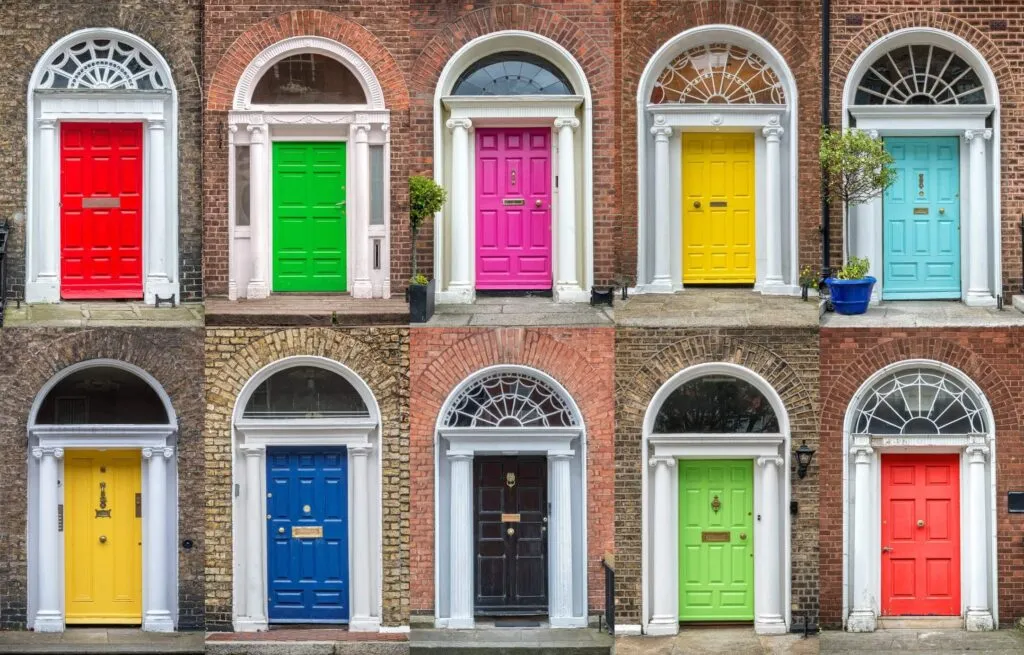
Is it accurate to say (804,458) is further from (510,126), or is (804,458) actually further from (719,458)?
(510,126)

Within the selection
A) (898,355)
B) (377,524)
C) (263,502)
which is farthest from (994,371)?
(263,502)

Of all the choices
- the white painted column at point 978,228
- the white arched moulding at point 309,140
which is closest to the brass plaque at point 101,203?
the white arched moulding at point 309,140

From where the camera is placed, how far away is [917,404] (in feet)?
54.0

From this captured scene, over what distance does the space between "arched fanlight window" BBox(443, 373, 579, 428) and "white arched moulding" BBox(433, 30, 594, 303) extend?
1.41 meters

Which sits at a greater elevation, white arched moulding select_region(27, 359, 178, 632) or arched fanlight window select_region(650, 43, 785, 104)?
arched fanlight window select_region(650, 43, 785, 104)

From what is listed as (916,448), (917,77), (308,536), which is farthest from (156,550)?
(917,77)

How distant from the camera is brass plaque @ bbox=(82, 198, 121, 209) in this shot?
1719cm

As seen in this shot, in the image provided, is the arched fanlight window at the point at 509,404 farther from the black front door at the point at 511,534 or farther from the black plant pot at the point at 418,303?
the black plant pot at the point at 418,303

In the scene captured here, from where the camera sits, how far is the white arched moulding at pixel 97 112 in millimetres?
16891

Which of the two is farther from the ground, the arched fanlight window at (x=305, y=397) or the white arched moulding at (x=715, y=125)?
the white arched moulding at (x=715, y=125)

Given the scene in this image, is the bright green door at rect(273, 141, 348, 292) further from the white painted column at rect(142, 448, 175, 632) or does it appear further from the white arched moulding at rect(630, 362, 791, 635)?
the white arched moulding at rect(630, 362, 791, 635)

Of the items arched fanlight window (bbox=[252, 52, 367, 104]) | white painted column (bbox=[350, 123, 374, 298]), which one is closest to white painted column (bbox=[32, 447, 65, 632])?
white painted column (bbox=[350, 123, 374, 298])

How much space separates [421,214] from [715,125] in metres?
3.77

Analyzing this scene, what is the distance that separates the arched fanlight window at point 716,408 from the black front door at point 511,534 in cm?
157
